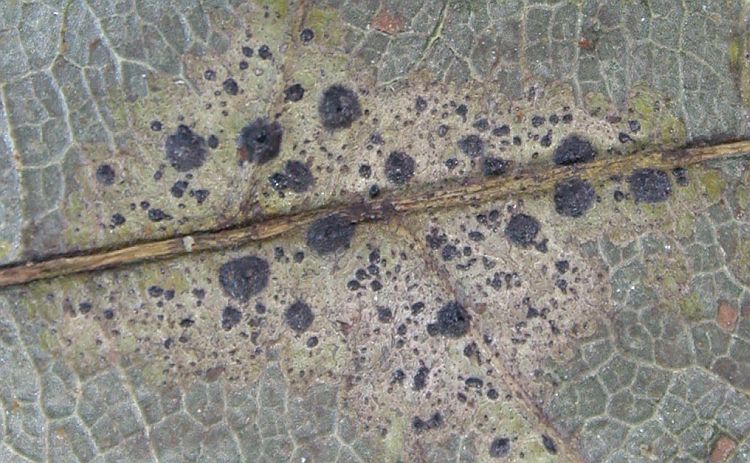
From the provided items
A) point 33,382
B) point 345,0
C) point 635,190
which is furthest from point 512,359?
point 33,382

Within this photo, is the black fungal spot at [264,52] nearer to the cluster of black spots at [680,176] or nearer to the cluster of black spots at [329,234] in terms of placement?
the cluster of black spots at [329,234]

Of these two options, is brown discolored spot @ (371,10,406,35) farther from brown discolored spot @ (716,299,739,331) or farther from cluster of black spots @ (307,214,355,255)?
brown discolored spot @ (716,299,739,331)

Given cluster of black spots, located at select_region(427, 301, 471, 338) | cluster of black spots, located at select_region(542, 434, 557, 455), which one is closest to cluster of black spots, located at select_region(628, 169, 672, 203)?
cluster of black spots, located at select_region(427, 301, 471, 338)

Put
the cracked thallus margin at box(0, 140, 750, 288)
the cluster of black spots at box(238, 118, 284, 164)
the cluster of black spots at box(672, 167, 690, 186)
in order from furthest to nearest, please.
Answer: the cluster of black spots at box(672, 167, 690, 186), the cluster of black spots at box(238, 118, 284, 164), the cracked thallus margin at box(0, 140, 750, 288)

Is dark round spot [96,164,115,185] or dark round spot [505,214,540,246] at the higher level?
dark round spot [96,164,115,185]

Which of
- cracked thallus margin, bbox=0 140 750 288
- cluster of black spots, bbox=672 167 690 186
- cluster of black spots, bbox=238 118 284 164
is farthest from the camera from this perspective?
cluster of black spots, bbox=672 167 690 186

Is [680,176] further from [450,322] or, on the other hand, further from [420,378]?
[420,378]

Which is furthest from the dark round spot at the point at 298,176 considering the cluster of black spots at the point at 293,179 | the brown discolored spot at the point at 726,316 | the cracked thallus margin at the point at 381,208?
the brown discolored spot at the point at 726,316

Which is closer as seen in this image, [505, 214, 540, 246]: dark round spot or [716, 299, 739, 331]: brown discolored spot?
[505, 214, 540, 246]: dark round spot

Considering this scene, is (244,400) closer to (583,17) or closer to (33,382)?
(33,382)
